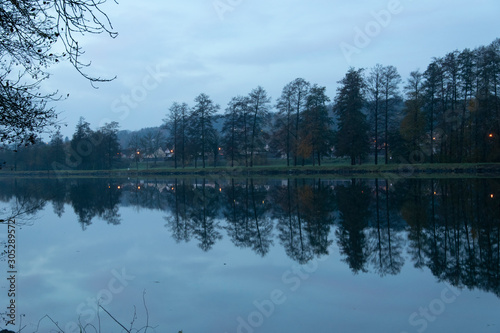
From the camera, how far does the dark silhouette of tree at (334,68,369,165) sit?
2028 inches

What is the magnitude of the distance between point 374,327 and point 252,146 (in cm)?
5448

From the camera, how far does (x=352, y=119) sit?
5266cm

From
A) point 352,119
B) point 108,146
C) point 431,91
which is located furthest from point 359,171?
point 108,146

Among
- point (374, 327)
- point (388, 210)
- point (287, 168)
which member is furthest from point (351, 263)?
point (287, 168)

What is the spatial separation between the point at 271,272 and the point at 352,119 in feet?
150

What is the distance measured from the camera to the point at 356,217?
15594mm

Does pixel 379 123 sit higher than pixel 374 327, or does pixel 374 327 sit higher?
pixel 379 123

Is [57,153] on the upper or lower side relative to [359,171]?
upper

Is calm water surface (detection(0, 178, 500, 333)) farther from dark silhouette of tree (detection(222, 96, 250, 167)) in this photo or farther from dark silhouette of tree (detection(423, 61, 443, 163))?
dark silhouette of tree (detection(222, 96, 250, 167))

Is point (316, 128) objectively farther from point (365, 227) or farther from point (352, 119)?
point (365, 227)

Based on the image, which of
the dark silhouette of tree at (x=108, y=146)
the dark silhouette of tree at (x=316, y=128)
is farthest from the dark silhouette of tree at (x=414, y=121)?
the dark silhouette of tree at (x=108, y=146)

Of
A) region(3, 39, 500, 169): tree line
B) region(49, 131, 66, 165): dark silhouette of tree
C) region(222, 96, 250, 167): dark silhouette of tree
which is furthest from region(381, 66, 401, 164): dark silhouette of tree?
region(49, 131, 66, 165): dark silhouette of tree

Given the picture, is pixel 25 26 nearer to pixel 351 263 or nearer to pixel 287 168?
pixel 351 263

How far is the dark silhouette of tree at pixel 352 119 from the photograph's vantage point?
169ft
